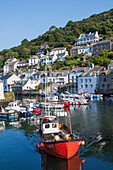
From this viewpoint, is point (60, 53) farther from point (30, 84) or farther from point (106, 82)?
point (106, 82)

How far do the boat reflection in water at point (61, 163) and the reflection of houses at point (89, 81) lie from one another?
192 feet

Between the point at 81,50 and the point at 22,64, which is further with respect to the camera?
the point at 22,64

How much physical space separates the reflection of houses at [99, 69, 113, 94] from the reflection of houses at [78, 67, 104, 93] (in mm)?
1705

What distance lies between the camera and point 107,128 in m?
27.5

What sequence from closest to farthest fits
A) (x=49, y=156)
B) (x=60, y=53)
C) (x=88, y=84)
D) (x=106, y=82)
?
1. (x=49, y=156)
2. (x=106, y=82)
3. (x=88, y=84)
4. (x=60, y=53)

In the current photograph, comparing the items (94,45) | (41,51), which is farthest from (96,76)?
(41,51)

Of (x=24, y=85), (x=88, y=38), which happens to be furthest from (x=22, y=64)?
(x=88, y=38)

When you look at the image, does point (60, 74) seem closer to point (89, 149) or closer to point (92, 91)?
point (92, 91)

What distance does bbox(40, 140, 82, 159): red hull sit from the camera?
16578 millimetres

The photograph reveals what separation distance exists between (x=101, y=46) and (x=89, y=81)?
41643 mm

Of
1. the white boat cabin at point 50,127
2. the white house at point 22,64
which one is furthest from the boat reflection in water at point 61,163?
the white house at point 22,64

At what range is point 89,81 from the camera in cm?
7575

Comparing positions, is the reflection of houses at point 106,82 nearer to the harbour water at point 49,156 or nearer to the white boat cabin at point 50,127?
the harbour water at point 49,156

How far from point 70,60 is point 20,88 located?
35393 millimetres
